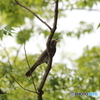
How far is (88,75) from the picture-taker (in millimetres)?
4875

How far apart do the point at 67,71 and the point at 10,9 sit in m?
2.01

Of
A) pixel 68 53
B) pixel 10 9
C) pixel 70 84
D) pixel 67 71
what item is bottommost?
pixel 68 53

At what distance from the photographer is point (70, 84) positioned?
A: 4707 millimetres

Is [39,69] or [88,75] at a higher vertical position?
[39,69]

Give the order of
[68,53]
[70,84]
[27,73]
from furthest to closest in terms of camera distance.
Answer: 1. [68,53]
2. [70,84]
3. [27,73]

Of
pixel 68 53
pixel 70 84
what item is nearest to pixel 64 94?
pixel 70 84

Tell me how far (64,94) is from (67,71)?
25.6 inches

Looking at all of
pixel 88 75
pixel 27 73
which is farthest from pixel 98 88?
pixel 27 73

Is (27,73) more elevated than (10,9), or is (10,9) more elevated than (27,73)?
(10,9)

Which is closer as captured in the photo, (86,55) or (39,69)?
(39,69)

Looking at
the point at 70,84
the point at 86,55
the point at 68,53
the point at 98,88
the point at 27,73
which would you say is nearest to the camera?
the point at 27,73

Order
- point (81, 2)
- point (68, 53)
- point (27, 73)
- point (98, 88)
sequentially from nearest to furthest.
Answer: point (27, 73) < point (98, 88) < point (81, 2) < point (68, 53)

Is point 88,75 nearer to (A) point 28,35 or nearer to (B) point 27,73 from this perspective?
(B) point 27,73

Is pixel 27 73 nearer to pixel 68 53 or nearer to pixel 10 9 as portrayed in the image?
pixel 10 9
